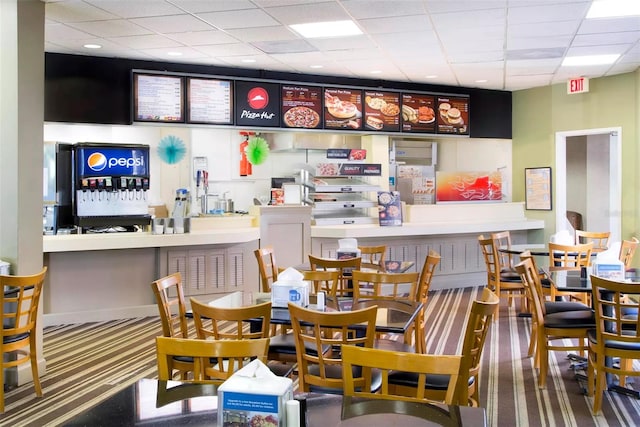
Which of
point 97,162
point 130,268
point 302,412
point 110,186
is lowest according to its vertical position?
point 130,268

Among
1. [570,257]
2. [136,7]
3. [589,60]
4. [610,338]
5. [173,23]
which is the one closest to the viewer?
[610,338]

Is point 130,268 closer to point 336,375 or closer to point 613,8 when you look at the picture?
point 336,375

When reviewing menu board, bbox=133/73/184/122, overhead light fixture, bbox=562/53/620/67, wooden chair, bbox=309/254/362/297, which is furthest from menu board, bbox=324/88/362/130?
wooden chair, bbox=309/254/362/297

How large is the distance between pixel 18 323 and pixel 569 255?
17.1 feet

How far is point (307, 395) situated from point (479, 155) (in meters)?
8.76

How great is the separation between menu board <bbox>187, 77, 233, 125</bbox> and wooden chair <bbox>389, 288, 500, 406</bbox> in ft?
16.4

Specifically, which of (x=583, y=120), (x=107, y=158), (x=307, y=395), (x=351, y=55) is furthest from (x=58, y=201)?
(x=583, y=120)

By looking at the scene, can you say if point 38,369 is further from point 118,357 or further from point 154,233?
point 154,233

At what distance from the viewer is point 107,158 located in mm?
6734

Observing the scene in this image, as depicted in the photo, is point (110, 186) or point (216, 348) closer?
point (216, 348)

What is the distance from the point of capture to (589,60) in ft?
23.2

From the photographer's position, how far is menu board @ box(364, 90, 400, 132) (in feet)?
26.6

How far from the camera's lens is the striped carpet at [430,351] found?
3.74 metres

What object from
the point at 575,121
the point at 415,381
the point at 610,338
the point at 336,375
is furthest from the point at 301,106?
the point at 415,381
